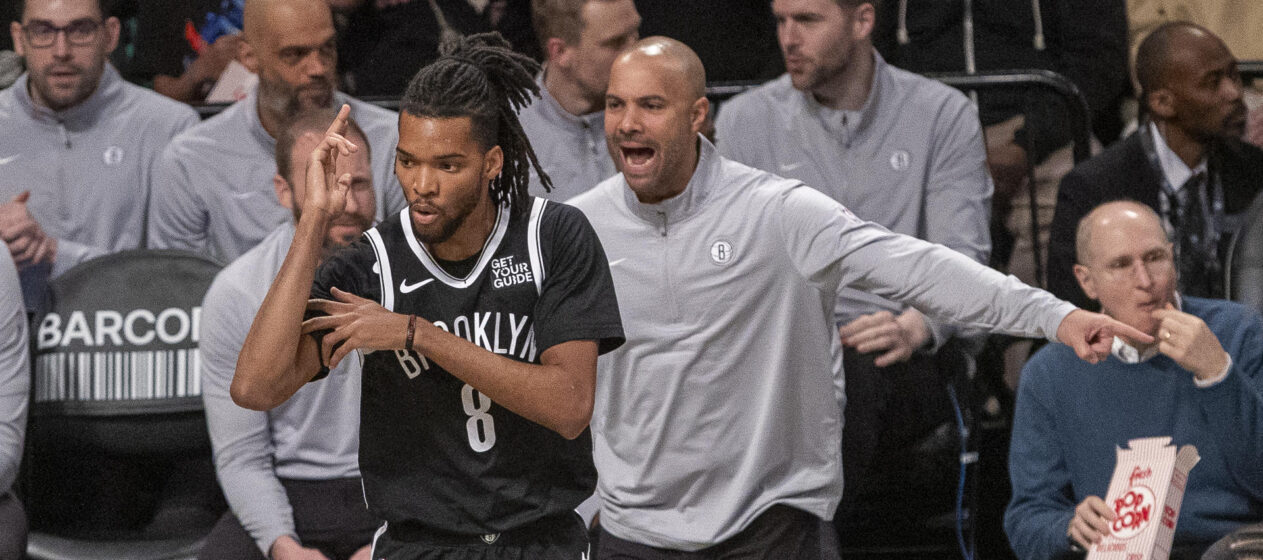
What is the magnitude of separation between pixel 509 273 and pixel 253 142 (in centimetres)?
207

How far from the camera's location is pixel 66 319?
384 centimetres

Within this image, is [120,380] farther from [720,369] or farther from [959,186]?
[959,186]

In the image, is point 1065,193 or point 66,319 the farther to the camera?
point 1065,193

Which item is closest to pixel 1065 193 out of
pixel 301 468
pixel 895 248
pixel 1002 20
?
pixel 1002 20

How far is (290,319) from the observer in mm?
2264

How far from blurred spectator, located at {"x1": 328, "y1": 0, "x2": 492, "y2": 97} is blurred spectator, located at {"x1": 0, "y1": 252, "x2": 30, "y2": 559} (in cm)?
148

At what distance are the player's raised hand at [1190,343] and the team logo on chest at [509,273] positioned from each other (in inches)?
64.9

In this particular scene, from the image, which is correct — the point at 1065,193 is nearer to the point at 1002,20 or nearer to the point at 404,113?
the point at 1002,20

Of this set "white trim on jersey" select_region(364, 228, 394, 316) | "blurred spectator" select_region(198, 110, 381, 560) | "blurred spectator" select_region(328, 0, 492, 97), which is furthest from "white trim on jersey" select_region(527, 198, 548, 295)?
"blurred spectator" select_region(328, 0, 492, 97)

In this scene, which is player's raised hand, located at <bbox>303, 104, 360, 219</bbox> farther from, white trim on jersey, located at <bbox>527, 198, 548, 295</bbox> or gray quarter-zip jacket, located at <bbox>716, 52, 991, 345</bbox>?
gray quarter-zip jacket, located at <bbox>716, 52, 991, 345</bbox>

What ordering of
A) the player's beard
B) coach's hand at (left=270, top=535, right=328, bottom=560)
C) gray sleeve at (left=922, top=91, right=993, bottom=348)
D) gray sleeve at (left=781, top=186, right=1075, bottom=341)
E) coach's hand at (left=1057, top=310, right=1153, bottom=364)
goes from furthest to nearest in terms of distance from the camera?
1. gray sleeve at (left=922, top=91, right=993, bottom=348)
2. coach's hand at (left=270, top=535, right=328, bottom=560)
3. gray sleeve at (left=781, top=186, right=1075, bottom=341)
4. coach's hand at (left=1057, top=310, right=1153, bottom=364)
5. the player's beard

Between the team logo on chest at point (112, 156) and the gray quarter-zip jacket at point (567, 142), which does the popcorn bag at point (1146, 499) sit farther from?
the team logo on chest at point (112, 156)

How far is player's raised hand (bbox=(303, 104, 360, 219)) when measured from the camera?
2328 mm

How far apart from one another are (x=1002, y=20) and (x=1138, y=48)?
0.45 metres
